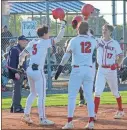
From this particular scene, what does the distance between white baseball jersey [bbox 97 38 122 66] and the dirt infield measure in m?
1.21

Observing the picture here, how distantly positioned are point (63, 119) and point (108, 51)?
1.70 metres

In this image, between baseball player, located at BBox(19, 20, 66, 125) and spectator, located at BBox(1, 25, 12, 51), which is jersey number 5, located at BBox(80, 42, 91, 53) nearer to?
baseball player, located at BBox(19, 20, 66, 125)

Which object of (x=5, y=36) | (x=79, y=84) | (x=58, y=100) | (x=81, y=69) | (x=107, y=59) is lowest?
(x=58, y=100)

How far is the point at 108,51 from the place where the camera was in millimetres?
10062

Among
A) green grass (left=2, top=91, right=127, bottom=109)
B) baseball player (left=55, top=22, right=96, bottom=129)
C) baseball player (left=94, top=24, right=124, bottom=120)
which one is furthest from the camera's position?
green grass (left=2, top=91, right=127, bottom=109)

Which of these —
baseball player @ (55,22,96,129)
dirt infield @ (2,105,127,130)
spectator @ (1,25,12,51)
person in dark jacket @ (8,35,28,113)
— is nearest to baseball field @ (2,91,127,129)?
dirt infield @ (2,105,127,130)

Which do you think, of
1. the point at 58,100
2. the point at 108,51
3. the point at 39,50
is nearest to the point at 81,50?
the point at 39,50

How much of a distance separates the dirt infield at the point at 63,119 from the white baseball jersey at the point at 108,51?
1.21m

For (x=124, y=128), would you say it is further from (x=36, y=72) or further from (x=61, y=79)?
(x=61, y=79)

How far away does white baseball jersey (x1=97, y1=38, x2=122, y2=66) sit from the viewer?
1007 cm

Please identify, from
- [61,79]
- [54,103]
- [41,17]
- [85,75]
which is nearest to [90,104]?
[85,75]

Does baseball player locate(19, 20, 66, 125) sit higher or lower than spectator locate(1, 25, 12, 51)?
lower

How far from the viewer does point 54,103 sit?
14.1 m

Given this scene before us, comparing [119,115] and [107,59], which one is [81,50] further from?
[119,115]
